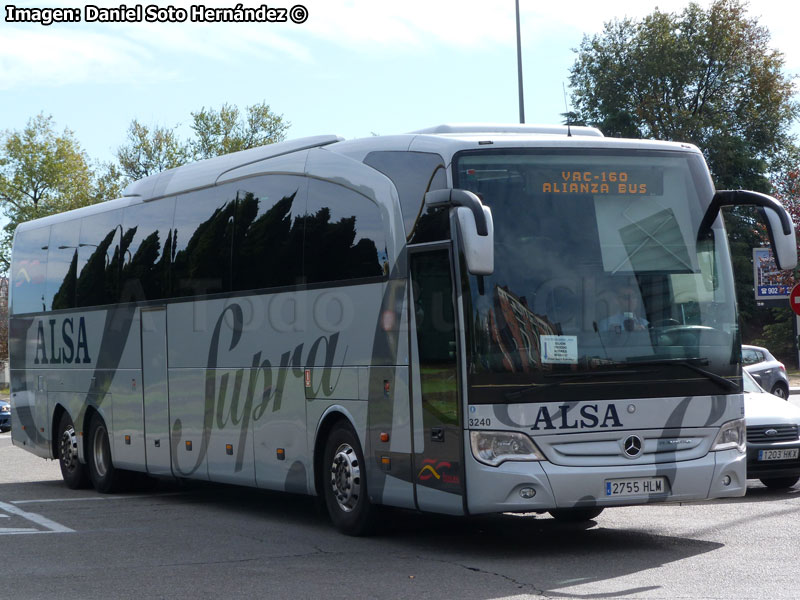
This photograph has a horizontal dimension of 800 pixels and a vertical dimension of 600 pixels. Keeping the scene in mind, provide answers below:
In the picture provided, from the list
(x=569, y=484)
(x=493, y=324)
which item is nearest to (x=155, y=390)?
(x=493, y=324)

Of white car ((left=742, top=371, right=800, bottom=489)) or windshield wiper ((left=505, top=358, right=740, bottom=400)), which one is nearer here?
windshield wiper ((left=505, top=358, right=740, bottom=400))

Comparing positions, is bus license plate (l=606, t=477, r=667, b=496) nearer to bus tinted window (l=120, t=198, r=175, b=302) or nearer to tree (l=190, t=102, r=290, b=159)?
bus tinted window (l=120, t=198, r=175, b=302)

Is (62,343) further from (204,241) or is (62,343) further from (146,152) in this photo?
(146,152)

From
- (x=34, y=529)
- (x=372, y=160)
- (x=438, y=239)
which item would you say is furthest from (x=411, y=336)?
(x=34, y=529)

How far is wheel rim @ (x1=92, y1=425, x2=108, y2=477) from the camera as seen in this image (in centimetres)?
1719

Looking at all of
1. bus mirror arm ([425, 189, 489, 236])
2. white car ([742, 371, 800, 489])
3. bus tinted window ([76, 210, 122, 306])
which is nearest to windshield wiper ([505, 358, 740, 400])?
bus mirror arm ([425, 189, 489, 236])

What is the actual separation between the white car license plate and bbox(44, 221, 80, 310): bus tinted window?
984cm

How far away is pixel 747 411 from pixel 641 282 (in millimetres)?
4831

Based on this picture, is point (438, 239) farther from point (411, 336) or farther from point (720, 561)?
point (720, 561)

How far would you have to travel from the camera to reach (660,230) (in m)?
10.3

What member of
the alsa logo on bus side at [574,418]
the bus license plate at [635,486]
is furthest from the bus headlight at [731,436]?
the alsa logo on bus side at [574,418]

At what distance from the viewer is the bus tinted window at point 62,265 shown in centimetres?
1814

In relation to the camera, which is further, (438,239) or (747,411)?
(747,411)

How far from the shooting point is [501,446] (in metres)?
9.66
